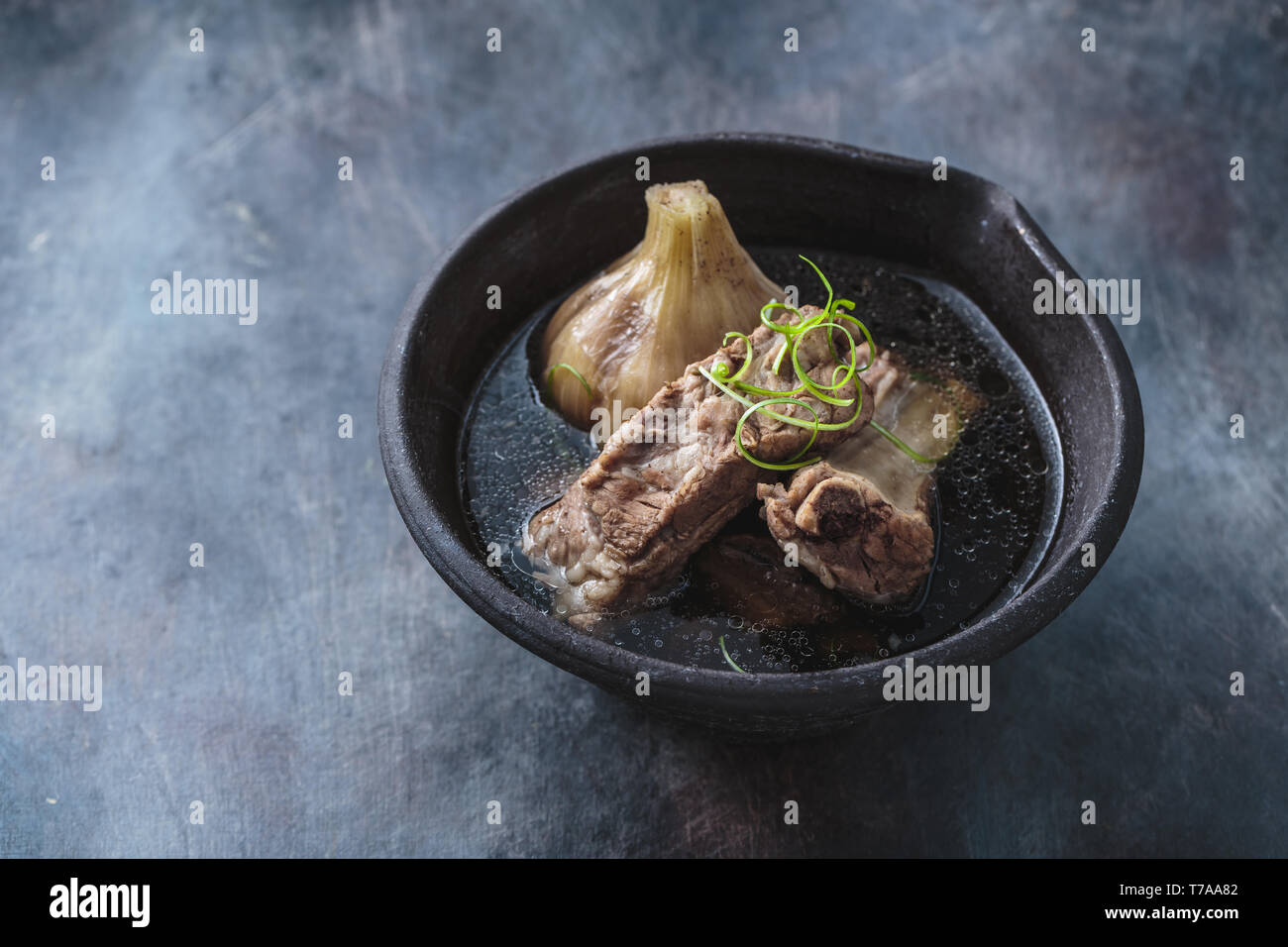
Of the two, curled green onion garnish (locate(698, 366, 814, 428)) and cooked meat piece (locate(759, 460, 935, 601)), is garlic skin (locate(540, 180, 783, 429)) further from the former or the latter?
cooked meat piece (locate(759, 460, 935, 601))

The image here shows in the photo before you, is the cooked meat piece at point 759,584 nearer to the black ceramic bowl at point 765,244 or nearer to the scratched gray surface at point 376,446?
the black ceramic bowl at point 765,244

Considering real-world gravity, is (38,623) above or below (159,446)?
below

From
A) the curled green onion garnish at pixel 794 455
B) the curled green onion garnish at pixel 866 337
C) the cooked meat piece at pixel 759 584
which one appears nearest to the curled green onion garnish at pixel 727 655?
the cooked meat piece at pixel 759 584

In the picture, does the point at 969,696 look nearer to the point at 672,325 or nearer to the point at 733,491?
the point at 733,491

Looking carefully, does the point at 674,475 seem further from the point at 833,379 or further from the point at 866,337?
the point at 866,337

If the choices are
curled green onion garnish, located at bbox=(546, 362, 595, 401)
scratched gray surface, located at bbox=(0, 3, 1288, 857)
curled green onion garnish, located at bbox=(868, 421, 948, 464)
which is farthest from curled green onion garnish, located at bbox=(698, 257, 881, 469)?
scratched gray surface, located at bbox=(0, 3, 1288, 857)
